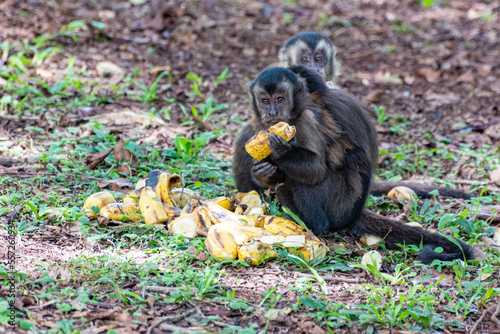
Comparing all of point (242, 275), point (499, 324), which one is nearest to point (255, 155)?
point (242, 275)

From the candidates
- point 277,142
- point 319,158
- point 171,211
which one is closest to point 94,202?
point 171,211

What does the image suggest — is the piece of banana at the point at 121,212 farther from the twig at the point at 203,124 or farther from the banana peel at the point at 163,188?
the twig at the point at 203,124

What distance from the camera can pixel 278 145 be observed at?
13.2 feet

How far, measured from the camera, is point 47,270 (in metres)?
3.18

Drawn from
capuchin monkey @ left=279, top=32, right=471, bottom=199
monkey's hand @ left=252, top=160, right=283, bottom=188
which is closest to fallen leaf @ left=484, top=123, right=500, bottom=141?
capuchin monkey @ left=279, top=32, right=471, bottom=199

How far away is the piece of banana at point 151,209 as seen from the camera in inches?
157

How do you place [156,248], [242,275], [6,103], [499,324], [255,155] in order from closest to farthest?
[499,324]
[242,275]
[156,248]
[255,155]
[6,103]

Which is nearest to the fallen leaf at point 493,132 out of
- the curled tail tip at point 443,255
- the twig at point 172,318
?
the curled tail tip at point 443,255

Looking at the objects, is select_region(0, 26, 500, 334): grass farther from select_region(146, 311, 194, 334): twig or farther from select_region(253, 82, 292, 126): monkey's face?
select_region(253, 82, 292, 126): monkey's face

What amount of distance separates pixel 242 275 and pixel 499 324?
5.06 feet

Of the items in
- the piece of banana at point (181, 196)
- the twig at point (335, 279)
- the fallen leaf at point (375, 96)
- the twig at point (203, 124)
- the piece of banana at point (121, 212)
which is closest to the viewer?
the twig at point (335, 279)

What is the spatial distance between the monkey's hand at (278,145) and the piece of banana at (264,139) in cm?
3

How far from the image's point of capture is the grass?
119 inches

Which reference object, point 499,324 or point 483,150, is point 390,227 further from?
point 483,150
